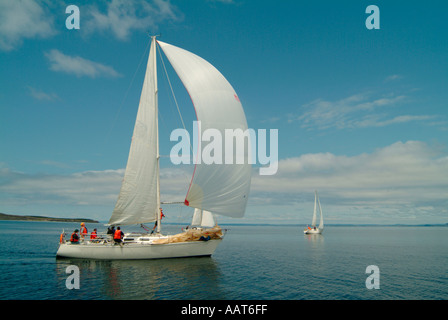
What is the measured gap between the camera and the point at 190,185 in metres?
21.0

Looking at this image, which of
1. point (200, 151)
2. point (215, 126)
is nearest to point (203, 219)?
point (200, 151)

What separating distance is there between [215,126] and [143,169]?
7497 millimetres

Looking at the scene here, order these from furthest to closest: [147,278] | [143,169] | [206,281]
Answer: [143,169] < [147,278] < [206,281]

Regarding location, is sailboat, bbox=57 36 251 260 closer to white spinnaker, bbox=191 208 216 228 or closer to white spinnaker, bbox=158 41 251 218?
white spinnaker, bbox=158 41 251 218

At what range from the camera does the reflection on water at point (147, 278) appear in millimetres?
15117

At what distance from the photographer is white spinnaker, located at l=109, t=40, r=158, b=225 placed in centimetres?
2427

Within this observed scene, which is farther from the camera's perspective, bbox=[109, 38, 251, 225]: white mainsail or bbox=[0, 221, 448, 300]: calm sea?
bbox=[109, 38, 251, 225]: white mainsail

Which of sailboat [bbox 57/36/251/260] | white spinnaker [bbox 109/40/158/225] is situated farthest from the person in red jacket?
white spinnaker [bbox 109/40/158/225]

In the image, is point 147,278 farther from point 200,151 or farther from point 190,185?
point 200,151

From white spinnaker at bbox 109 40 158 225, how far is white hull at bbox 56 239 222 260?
6.78 ft
